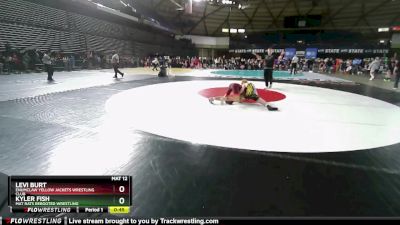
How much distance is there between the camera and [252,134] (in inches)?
154

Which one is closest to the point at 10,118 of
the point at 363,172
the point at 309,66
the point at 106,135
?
the point at 106,135

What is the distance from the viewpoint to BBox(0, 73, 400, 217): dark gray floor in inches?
81.4

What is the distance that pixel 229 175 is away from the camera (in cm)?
260

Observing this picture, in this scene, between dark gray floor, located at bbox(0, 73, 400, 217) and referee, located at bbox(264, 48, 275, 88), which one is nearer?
dark gray floor, located at bbox(0, 73, 400, 217)

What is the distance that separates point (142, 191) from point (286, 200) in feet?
4.12
